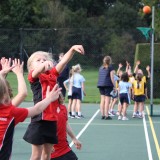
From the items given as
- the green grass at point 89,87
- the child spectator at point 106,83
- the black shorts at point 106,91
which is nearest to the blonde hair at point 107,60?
the child spectator at point 106,83

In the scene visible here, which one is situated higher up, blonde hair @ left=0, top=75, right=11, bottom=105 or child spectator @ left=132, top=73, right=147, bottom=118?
blonde hair @ left=0, top=75, right=11, bottom=105

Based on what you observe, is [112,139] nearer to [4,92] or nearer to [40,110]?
[40,110]

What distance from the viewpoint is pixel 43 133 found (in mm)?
6562

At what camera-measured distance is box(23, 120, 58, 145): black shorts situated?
21.4 feet

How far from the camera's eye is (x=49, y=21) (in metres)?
61.5

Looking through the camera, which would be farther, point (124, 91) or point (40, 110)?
point (124, 91)

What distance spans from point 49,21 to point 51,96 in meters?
57.0

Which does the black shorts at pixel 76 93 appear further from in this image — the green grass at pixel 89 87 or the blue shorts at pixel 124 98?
the green grass at pixel 89 87

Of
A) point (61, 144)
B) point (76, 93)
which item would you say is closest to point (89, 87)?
point (76, 93)

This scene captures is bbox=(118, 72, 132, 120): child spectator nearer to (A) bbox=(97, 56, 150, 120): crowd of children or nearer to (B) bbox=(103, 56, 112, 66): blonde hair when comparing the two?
(A) bbox=(97, 56, 150, 120): crowd of children

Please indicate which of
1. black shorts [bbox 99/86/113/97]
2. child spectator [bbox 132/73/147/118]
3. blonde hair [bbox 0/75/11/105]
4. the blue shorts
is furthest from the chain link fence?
blonde hair [bbox 0/75/11/105]

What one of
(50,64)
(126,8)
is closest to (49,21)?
(126,8)

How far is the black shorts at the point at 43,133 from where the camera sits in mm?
6535

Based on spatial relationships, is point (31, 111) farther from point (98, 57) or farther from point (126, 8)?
point (126, 8)
